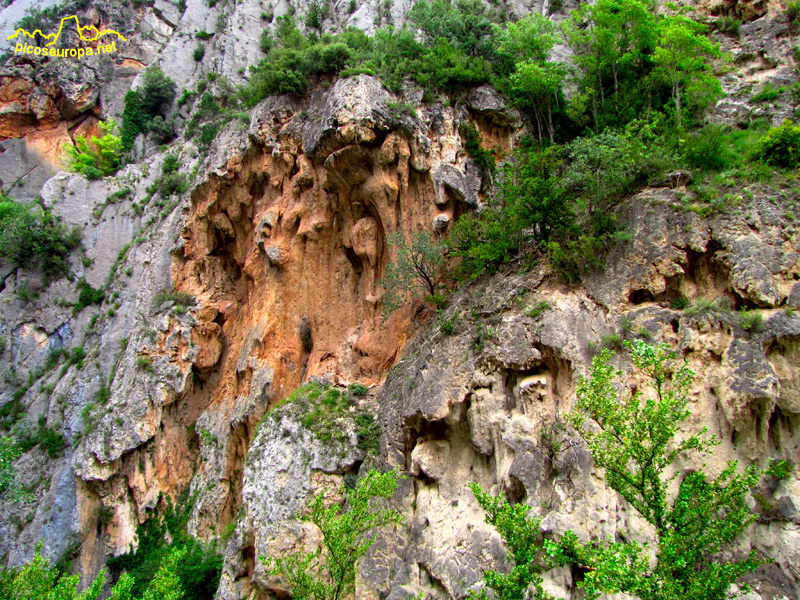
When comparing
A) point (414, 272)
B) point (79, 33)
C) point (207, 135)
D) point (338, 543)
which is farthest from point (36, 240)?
point (338, 543)

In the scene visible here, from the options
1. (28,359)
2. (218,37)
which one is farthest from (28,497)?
(218,37)

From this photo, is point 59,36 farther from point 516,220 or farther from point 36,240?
point 516,220

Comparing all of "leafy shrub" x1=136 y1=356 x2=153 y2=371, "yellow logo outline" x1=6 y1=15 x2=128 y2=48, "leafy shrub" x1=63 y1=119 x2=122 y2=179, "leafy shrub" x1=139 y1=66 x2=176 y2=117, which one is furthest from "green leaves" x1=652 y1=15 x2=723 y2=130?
"yellow logo outline" x1=6 y1=15 x2=128 y2=48

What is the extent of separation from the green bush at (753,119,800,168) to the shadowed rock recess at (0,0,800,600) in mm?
2181

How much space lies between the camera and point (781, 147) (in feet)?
46.0

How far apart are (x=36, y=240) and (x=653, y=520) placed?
33.9 metres

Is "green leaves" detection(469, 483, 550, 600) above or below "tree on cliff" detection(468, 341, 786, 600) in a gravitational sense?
below

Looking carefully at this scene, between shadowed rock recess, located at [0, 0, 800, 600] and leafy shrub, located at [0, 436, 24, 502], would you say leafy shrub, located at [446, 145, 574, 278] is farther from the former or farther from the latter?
leafy shrub, located at [0, 436, 24, 502]

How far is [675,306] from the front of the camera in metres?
12.8

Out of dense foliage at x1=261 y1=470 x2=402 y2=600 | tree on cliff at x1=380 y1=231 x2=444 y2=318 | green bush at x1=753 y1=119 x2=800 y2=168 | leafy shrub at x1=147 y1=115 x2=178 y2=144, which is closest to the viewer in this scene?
dense foliage at x1=261 y1=470 x2=402 y2=600

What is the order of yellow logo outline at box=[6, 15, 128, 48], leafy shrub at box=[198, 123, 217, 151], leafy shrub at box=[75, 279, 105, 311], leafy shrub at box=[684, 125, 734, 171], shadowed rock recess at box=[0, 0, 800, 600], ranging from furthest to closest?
yellow logo outline at box=[6, 15, 128, 48]
leafy shrub at box=[198, 123, 217, 151]
leafy shrub at box=[75, 279, 105, 311]
leafy shrub at box=[684, 125, 734, 171]
shadowed rock recess at box=[0, 0, 800, 600]

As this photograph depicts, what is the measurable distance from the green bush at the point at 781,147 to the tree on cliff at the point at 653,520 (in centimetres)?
948

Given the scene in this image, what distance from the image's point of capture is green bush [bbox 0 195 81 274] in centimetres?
2819

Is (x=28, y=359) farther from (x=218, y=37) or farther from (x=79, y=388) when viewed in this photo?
(x=218, y=37)
